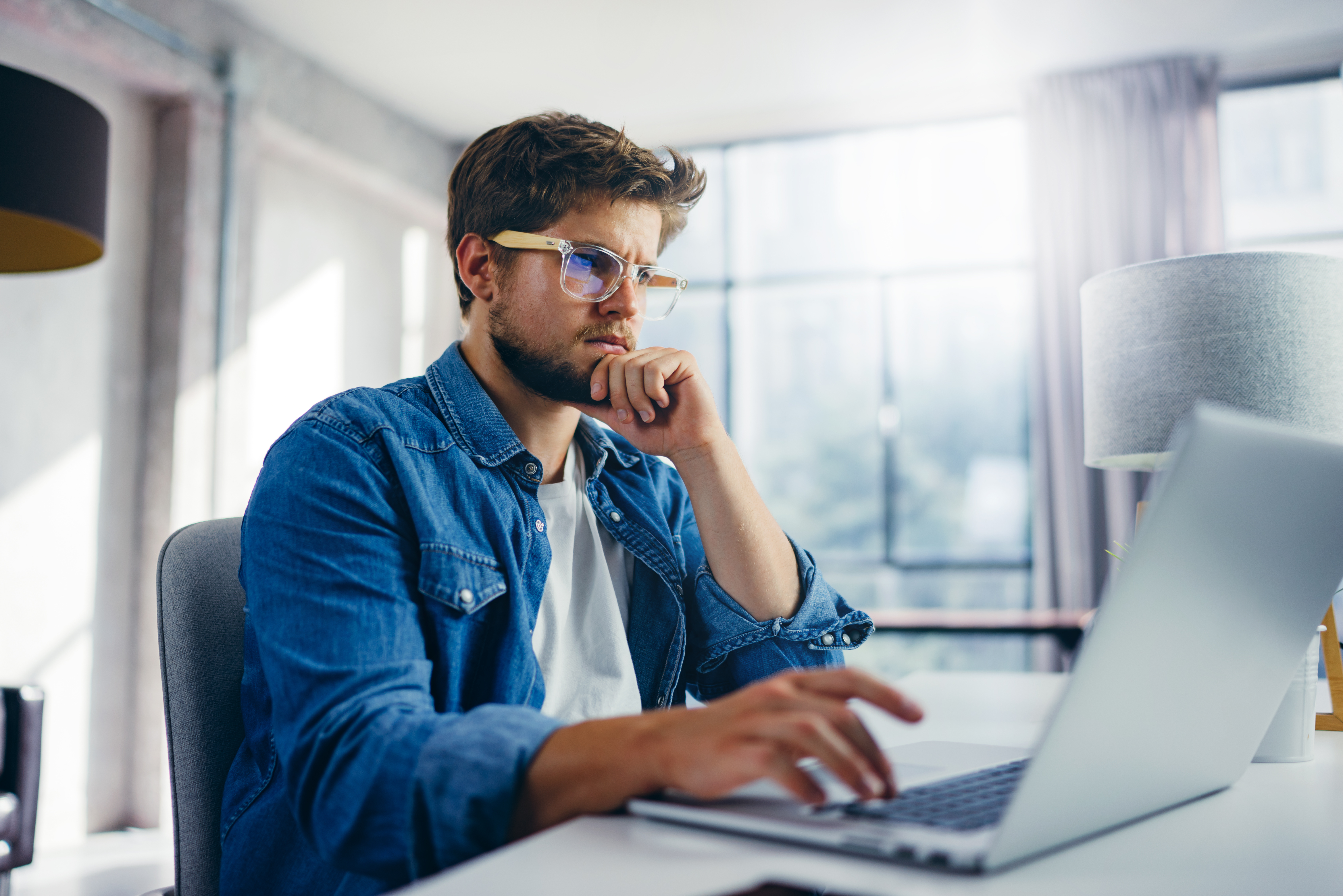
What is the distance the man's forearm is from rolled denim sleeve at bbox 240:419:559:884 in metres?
0.39

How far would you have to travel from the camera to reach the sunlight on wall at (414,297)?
4895mm

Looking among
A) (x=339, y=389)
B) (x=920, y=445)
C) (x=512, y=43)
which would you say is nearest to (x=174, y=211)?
(x=339, y=389)

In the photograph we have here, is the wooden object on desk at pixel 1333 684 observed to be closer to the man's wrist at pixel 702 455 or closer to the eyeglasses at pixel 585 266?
the man's wrist at pixel 702 455

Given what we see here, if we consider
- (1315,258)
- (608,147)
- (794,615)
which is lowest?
(794,615)

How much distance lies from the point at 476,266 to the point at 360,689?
0.76 m

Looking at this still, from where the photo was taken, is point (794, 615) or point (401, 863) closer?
point (401, 863)

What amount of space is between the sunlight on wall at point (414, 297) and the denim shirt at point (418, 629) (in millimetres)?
3780

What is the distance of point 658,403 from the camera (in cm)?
124

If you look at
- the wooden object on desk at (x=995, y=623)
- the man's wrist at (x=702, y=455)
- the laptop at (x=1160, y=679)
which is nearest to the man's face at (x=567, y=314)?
the man's wrist at (x=702, y=455)

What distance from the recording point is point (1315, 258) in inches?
42.3

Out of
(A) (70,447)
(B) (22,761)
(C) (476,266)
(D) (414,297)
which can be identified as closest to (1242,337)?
(C) (476,266)

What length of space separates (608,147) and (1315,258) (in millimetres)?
842

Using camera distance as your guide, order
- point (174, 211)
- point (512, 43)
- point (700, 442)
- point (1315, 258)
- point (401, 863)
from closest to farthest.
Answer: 1. point (401, 863)
2. point (1315, 258)
3. point (700, 442)
4. point (174, 211)
5. point (512, 43)

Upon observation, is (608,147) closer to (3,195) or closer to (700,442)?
(700,442)
